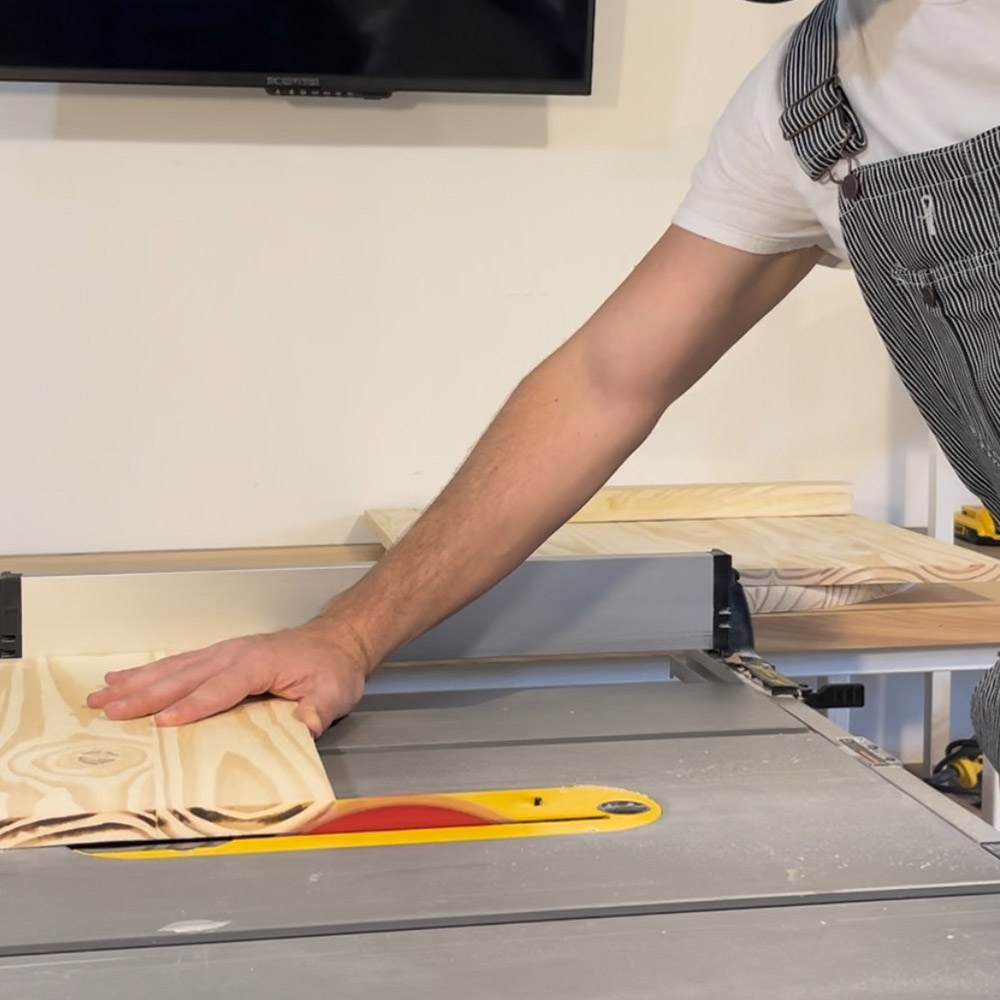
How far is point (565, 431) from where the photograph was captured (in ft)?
3.57

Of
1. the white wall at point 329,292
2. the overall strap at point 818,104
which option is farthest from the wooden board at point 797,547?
the overall strap at point 818,104

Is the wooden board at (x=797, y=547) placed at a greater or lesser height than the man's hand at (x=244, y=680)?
greater

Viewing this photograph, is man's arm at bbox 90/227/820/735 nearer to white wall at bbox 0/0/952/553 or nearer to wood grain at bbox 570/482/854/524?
wood grain at bbox 570/482/854/524

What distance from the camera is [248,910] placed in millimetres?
613

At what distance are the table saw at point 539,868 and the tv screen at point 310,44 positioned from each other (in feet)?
3.13

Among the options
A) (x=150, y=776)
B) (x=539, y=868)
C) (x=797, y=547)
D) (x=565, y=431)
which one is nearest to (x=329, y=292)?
(x=797, y=547)

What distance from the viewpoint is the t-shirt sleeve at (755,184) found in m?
0.96

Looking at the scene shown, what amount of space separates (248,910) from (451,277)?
1422 millimetres

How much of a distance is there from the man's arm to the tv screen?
83 centimetres

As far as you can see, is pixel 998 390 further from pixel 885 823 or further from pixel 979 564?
pixel 979 564

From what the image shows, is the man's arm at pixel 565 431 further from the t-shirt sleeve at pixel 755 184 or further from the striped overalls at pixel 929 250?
the striped overalls at pixel 929 250

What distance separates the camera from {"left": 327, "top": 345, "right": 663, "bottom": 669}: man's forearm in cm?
102

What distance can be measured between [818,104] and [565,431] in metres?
0.32

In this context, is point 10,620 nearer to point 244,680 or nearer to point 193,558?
point 244,680
